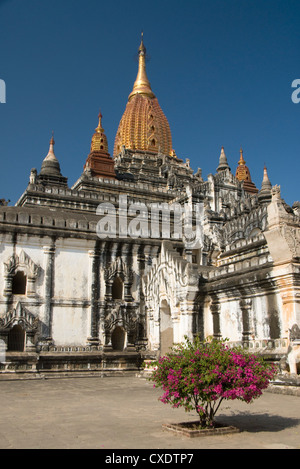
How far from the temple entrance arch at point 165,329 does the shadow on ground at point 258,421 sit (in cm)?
1194

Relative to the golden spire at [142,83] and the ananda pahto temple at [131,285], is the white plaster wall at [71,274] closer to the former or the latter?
the ananda pahto temple at [131,285]

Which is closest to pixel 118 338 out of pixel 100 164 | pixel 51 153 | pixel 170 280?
pixel 170 280

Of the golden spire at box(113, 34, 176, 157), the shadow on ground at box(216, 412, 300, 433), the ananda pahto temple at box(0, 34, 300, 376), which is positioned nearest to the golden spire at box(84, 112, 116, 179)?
the golden spire at box(113, 34, 176, 157)

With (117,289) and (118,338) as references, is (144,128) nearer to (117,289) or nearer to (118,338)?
(117,289)

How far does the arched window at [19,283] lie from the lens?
23422mm

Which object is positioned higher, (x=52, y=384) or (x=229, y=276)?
(x=229, y=276)

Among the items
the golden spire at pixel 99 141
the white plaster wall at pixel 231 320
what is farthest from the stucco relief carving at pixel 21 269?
the golden spire at pixel 99 141

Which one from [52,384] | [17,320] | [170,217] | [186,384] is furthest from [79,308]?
[186,384]

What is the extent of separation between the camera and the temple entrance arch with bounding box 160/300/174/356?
2270 cm

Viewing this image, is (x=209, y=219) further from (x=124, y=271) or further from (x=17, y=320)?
(x=17, y=320)

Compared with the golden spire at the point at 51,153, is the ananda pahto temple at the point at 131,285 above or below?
below

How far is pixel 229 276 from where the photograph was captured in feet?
63.2

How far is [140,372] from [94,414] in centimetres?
1253

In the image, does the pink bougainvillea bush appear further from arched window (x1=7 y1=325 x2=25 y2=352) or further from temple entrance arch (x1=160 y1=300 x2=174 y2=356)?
arched window (x1=7 y1=325 x2=25 y2=352)
